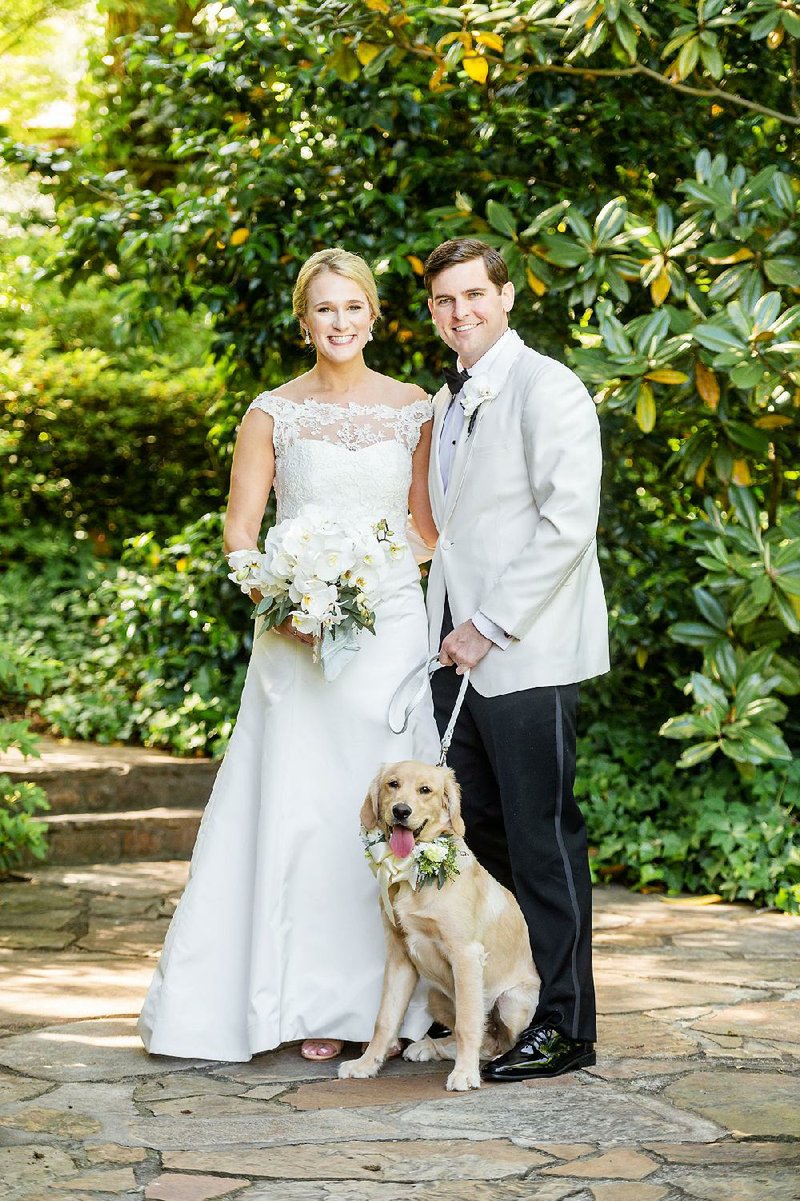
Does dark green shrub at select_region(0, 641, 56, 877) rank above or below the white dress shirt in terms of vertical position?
below

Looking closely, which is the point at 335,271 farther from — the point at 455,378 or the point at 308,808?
the point at 308,808

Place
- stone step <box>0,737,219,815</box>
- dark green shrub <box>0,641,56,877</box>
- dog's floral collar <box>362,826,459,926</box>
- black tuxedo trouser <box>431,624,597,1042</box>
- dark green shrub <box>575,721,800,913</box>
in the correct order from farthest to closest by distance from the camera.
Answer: stone step <box>0,737,219,815</box>, dark green shrub <box>575,721,800,913</box>, dark green shrub <box>0,641,56,877</box>, black tuxedo trouser <box>431,624,597,1042</box>, dog's floral collar <box>362,826,459,926</box>

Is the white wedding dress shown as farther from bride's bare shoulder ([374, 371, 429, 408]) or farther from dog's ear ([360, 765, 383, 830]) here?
dog's ear ([360, 765, 383, 830])

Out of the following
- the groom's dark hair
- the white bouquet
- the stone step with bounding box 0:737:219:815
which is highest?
the groom's dark hair

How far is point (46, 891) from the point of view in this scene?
5.87m

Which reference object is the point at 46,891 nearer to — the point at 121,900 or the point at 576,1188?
the point at 121,900

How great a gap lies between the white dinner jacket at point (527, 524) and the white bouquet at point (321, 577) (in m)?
0.23

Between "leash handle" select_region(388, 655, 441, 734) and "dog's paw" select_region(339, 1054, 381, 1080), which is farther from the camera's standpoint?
"leash handle" select_region(388, 655, 441, 734)

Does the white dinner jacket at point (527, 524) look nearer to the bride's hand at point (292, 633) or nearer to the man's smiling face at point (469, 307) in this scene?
the man's smiling face at point (469, 307)

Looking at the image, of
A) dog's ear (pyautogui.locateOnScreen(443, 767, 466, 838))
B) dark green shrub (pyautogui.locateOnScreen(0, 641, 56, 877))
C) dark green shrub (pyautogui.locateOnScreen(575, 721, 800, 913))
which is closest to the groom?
dog's ear (pyautogui.locateOnScreen(443, 767, 466, 838))

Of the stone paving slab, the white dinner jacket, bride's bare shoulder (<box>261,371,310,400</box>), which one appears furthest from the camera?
bride's bare shoulder (<box>261,371,310,400</box>)

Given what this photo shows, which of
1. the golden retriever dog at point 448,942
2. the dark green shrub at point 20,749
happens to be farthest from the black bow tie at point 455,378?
the dark green shrub at point 20,749

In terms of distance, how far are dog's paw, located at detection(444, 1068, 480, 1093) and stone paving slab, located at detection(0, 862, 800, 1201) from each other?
0.03m

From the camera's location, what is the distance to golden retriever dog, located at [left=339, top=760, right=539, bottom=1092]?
3.35 meters
